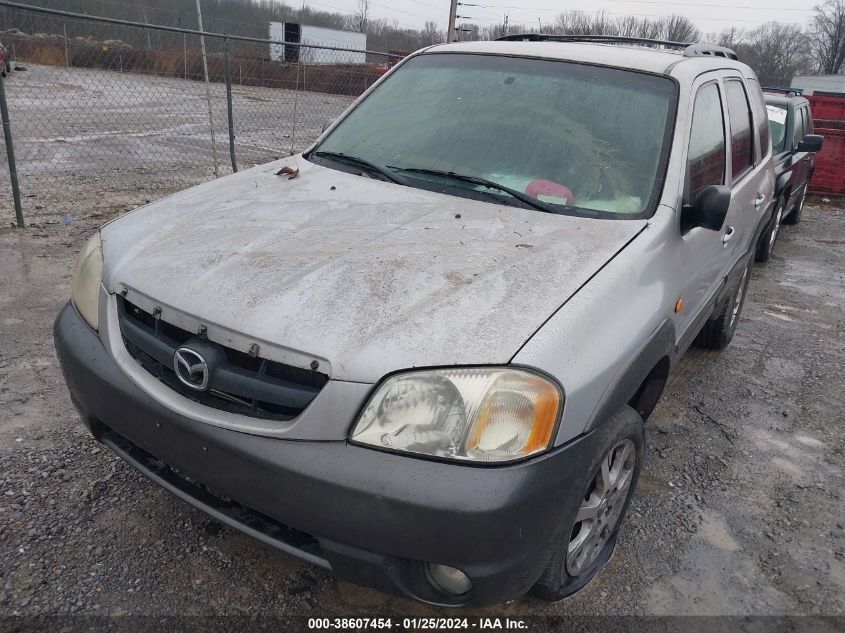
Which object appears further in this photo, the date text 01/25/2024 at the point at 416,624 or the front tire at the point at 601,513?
the date text 01/25/2024 at the point at 416,624

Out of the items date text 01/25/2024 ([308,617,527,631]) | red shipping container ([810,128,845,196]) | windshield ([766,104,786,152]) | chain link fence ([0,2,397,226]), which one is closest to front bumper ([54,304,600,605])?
date text 01/25/2024 ([308,617,527,631])

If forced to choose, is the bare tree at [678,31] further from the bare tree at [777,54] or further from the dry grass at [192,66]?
the dry grass at [192,66]

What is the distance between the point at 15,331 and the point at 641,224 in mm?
3624

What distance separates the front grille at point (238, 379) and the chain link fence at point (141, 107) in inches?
185

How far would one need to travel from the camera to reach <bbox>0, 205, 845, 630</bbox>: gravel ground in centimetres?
221

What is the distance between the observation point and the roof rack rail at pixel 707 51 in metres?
3.48

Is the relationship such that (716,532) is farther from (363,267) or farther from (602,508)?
(363,267)

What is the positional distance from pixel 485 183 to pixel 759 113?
2549 millimetres

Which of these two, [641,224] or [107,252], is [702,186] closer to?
A: [641,224]

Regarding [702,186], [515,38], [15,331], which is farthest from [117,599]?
[515,38]

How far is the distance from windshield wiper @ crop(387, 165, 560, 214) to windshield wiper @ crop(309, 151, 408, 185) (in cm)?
6

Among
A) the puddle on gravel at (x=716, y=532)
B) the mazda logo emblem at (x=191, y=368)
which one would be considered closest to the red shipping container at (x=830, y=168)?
the puddle on gravel at (x=716, y=532)

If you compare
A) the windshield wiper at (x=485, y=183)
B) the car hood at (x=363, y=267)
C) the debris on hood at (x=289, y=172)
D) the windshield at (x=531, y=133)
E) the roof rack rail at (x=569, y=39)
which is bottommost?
the car hood at (x=363, y=267)

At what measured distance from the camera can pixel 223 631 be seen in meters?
2.06
